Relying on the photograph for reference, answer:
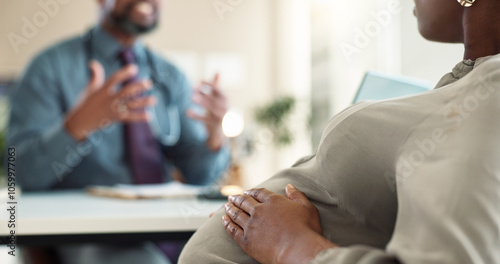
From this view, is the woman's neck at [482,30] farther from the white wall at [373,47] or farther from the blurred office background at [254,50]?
the blurred office background at [254,50]

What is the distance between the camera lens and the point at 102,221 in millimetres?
1158

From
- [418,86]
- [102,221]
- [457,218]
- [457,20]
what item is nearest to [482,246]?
[457,218]

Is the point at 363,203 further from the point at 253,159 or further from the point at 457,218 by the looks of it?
the point at 253,159

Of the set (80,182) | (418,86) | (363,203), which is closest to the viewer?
(363,203)

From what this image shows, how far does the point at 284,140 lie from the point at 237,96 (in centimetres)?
125

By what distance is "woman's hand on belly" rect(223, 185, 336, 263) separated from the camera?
1.82ft

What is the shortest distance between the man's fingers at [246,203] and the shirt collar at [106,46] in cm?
184

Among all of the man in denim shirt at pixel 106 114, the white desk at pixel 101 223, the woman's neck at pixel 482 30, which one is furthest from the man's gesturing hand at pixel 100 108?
the woman's neck at pixel 482 30

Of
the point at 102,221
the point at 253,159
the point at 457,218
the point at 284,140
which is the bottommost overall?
the point at 253,159

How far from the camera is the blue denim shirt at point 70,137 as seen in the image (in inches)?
75.7

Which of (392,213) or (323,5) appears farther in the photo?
(323,5)

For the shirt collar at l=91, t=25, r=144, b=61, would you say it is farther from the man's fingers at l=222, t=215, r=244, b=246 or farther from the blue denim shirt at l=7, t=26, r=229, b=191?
the man's fingers at l=222, t=215, r=244, b=246

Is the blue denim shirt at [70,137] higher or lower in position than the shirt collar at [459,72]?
lower

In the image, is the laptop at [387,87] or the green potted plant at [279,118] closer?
the laptop at [387,87]
